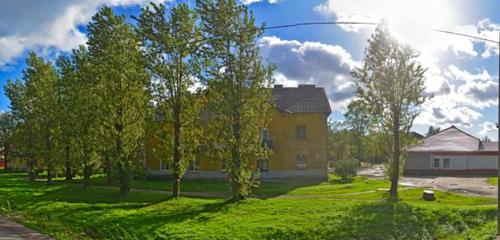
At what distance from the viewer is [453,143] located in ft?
175

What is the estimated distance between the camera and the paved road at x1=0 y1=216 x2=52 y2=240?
14676mm

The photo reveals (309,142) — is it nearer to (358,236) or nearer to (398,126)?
(398,126)

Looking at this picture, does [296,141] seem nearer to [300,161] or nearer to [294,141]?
[294,141]

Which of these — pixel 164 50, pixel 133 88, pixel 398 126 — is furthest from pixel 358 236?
pixel 133 88

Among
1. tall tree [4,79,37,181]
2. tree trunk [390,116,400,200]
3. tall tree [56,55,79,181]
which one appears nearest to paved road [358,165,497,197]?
tree trunk [390,116,400,200]

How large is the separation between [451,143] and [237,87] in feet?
129

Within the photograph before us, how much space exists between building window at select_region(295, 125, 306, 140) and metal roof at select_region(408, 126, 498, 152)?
1438cm

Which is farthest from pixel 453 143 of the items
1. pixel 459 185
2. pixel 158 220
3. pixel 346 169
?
pixel 158 220

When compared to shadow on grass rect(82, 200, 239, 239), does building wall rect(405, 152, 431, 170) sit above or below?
above

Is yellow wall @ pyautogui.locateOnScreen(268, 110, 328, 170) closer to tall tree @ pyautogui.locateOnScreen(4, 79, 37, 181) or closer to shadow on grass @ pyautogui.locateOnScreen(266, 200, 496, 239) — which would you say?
tall tree @ pyautogui.locateOnScreen(4, 79, 37, 181)

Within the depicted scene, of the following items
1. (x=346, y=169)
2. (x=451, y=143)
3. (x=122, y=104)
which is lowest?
(x=346, y=169)

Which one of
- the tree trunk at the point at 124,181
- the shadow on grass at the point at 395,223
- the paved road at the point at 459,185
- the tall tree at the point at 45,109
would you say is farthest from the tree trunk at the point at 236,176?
the tall tree at the point at 45,109

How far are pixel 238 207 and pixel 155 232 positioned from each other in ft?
15.3

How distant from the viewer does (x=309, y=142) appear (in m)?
41.3
